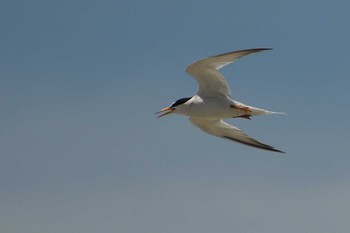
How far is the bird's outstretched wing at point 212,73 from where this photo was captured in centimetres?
3050

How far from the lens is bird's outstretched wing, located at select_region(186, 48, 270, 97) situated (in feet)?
100

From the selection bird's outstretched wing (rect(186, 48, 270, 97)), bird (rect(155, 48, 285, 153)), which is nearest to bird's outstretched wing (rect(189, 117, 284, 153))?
bird (rect(155, 48, 285, 153))

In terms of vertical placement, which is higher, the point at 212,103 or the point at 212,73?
the point at 212,73

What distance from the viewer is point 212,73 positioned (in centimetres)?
3216

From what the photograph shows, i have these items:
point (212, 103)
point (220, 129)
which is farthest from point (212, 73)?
point (220, 129)

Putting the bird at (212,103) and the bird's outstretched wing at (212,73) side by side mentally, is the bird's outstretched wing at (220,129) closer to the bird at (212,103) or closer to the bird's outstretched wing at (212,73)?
the bird at (212,103)

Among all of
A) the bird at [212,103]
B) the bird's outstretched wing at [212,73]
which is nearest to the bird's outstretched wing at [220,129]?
the bird at [212,103]

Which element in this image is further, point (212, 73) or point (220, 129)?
point (220, 129)

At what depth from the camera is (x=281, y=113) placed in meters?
28.6

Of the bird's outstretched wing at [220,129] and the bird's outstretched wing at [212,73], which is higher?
the bird's outstretched wing at [212,73]

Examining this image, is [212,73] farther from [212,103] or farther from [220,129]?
[220,129]

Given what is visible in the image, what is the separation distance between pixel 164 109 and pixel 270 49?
25.7ft

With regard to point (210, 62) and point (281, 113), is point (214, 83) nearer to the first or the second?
point (210, 62)

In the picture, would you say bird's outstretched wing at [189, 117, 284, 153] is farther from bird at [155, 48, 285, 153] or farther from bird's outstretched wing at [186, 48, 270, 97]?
bird's outstretched wing at [186, 48, 270, 97]
